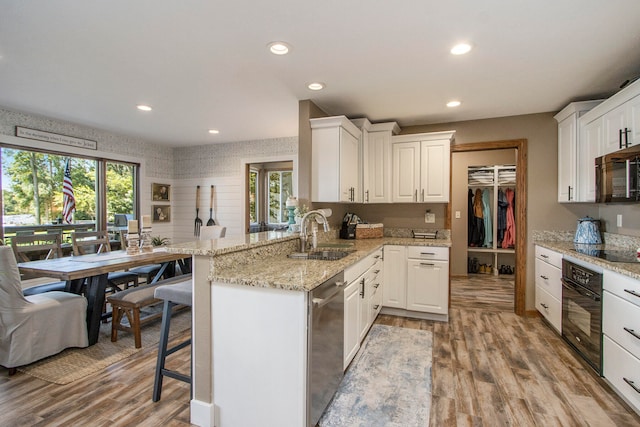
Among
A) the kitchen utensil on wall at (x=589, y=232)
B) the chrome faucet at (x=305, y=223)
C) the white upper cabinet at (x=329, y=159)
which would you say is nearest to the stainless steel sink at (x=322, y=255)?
the chrome faucet at (x=305, y=223)

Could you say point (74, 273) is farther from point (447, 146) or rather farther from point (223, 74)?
point (447, 146)

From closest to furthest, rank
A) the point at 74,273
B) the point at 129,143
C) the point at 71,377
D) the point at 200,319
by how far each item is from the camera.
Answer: the point at 200,319, the point at 71,377, the point at 74,273, the point at 129,143

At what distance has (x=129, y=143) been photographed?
5.43m

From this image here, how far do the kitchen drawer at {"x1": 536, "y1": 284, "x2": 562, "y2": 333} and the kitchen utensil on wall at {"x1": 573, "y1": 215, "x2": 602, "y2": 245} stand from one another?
666 millimetres

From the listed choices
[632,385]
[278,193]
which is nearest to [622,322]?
[632,385]

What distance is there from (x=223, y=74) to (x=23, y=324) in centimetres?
257

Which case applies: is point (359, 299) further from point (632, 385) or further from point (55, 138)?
point (55, 138)

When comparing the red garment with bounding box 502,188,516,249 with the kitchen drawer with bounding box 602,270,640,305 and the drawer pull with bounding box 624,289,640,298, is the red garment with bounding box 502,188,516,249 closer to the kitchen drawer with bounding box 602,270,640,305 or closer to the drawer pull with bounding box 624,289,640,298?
the kitchen drawer with bounding box 602,270,640,305

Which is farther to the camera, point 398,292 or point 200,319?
point 398,292

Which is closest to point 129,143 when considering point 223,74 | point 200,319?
point 223,74

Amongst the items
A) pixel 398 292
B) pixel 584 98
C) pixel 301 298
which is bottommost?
pixel 398 292

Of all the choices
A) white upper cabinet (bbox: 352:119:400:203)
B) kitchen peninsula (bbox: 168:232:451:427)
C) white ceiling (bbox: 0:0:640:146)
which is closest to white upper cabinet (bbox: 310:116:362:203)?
white ceiling (bbox: 0:0:640:146)

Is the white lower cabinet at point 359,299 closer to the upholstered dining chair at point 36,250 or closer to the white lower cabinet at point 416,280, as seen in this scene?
the white lower cabinet at point 416,280

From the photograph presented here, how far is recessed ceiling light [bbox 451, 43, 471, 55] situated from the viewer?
2.21m
